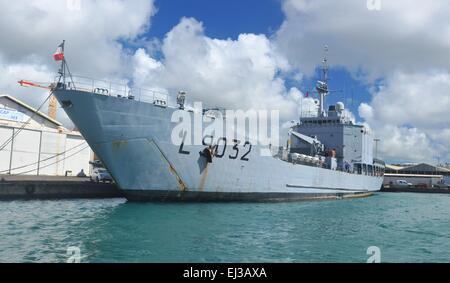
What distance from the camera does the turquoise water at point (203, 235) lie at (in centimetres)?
923

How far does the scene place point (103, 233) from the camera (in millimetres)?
11336

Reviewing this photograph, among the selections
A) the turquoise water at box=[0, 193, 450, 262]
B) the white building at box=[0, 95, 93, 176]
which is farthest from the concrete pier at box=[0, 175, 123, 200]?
the white building at box=[0, 95, 93, 176]

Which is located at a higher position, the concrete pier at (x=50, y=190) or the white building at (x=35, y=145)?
the white building at (x=35, y=145)

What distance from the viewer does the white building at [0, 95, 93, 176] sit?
94.9ft

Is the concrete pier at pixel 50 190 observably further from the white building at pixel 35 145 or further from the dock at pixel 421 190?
the dock at pixel 421 190

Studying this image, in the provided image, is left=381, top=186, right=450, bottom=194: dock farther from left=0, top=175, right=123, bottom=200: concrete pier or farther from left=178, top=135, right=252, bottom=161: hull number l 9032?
left=0, top=175, right=123, bottom=200: concrete pier

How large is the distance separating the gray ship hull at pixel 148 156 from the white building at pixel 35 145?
14.6 m

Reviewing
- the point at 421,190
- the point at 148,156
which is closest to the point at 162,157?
the point at 148,156

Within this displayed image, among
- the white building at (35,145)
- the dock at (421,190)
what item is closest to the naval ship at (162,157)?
the white building at (35,145)

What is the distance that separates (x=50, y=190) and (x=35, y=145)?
10765 millimetres

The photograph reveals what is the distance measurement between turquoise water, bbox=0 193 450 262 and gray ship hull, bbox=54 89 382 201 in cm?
129
